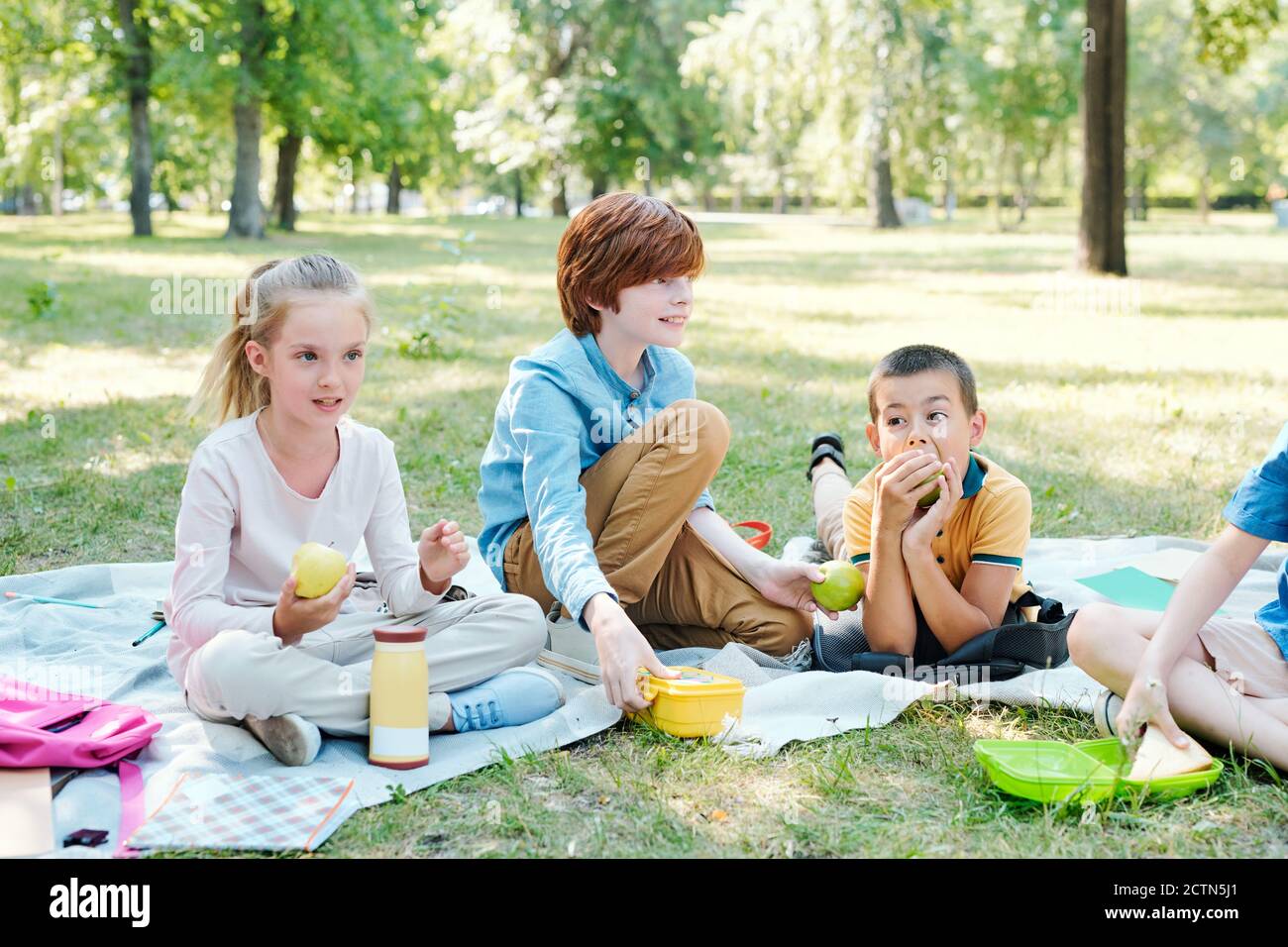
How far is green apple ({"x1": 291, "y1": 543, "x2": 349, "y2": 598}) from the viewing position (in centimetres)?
268

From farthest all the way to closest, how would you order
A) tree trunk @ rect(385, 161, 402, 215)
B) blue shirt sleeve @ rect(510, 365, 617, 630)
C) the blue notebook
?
tree trunk @ rect(385, 161, 402, 215) < the blue notebook < blue shirt sleeve @ rect(510, 365, 617, 630)

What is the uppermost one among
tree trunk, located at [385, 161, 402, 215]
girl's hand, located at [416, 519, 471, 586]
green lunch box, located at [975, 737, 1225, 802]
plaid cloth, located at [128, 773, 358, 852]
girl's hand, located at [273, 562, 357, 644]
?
tree trunk, located at [385, 161, 402, 215]

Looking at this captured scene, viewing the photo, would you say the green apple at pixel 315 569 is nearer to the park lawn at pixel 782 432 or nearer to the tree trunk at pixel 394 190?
the park lawn at pixel 782 432

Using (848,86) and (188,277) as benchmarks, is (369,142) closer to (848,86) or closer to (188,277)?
(848,86)

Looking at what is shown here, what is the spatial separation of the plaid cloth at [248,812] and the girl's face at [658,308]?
1.45 metres

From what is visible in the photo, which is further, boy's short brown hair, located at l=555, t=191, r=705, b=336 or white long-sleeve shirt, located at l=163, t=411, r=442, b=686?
boy's short brown hair, located at l=555, t=191, r=705, b=336

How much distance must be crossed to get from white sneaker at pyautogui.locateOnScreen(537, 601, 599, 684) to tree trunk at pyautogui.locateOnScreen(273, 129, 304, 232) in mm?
26889

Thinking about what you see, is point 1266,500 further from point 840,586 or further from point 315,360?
point 315,360

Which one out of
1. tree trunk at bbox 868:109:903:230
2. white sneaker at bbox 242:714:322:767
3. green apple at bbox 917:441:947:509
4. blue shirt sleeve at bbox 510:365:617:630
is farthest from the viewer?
tree trunk at bbox 868:109:903:230

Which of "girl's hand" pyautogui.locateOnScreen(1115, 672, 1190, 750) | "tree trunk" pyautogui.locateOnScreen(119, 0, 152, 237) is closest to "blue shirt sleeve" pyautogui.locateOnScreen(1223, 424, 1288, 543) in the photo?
"girl's hand" pyautogui.locateOnScreen(1115, 672, 1190, 750)

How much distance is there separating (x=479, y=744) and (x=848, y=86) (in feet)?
80.3

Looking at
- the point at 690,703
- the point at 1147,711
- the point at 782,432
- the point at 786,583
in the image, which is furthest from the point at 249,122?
the point at 1147,711

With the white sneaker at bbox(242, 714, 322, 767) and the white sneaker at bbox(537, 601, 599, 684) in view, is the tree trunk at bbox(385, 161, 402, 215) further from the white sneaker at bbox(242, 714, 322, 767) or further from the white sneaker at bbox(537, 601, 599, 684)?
the white sneaker at bbox(242, 714, 322, 767)

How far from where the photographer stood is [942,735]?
2992 millimetres
